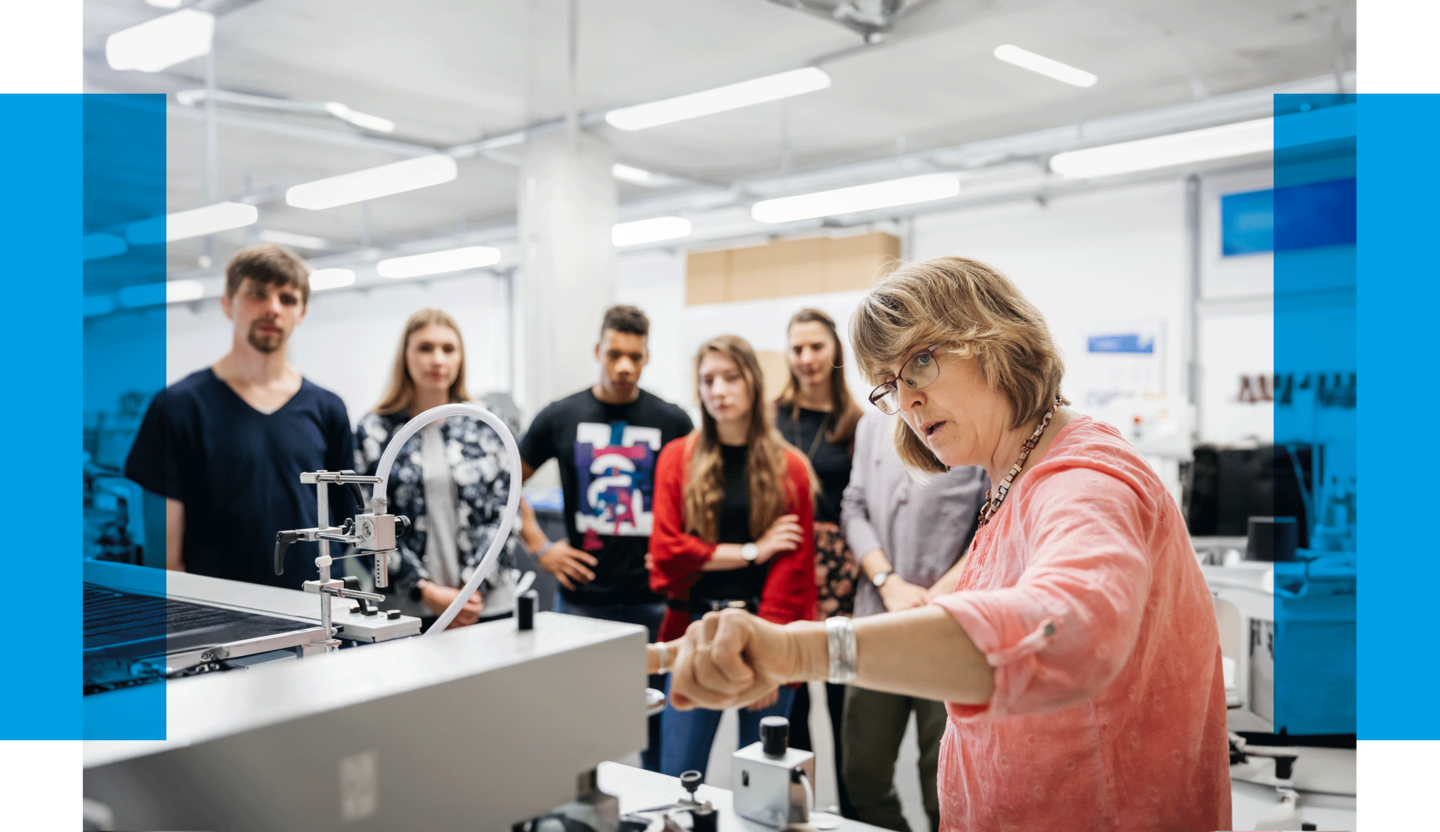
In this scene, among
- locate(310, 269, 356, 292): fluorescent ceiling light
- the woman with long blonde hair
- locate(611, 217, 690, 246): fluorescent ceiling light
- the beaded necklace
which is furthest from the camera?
locate(310, 269, 356, 292): fluorescent ceiling light

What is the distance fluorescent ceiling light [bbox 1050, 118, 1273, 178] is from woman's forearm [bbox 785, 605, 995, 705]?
392 centimetres

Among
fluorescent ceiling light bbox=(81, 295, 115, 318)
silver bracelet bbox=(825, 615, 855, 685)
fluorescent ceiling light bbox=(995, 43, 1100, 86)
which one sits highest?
fluorescent ceiling light bbox=(995, 43, 1100, 86)

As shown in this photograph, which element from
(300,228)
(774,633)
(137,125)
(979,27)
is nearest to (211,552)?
(774,633)

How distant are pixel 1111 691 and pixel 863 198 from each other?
13.5 feet

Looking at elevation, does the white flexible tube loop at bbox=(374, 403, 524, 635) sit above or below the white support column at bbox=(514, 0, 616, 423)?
below

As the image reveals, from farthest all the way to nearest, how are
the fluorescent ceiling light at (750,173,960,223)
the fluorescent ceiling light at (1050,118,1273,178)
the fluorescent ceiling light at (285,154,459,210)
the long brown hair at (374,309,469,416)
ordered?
1. the fluorescent ceiling light at (285,154,459,210)
2. the fluorescent ceiling light at (750,173,960,223)
3. the fluorescent ceiling light at (1050,118,1273,178)
4. the long brown hair at (374,309,469,416)

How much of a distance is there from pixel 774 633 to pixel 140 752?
0.48 meters

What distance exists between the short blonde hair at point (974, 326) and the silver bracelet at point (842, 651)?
1.26 ft

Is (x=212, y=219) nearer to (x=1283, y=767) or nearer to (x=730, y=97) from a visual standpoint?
Result: (x=730, y=97)

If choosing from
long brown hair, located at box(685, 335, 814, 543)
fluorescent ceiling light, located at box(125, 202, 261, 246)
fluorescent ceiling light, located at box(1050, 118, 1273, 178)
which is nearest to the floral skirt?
long brown hair, located at box(685, 335, 814, 543)

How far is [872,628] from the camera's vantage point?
31.8 inches

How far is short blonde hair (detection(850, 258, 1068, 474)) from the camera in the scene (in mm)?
1046

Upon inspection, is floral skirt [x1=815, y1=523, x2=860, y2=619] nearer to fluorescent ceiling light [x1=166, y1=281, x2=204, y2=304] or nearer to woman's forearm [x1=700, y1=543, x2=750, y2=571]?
woman's forearm [x1=700, y1=543, x2=750, y2=571]

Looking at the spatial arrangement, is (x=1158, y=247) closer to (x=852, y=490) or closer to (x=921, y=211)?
(x=921, y=211)
